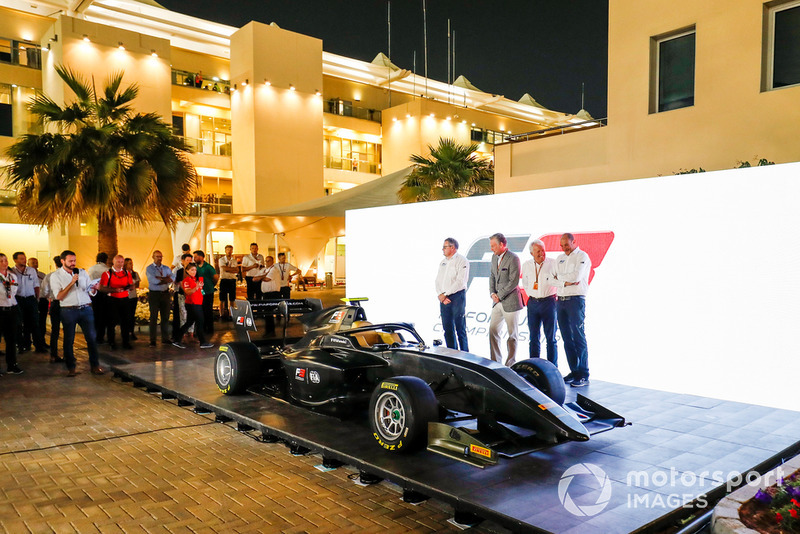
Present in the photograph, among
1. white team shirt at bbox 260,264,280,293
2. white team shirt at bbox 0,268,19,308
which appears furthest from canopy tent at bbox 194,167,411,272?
white team shirt at bbox 0,268,19,308

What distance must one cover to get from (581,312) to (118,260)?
7.83 metres

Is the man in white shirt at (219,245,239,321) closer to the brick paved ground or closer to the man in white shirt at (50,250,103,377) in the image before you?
the man in white shirt at (50,250,103,377)

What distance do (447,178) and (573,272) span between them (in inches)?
405

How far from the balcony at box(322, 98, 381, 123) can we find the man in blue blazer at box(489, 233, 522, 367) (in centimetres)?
2592

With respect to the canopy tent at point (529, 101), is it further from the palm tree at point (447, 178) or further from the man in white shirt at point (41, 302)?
the man in white shirt at point (41, 302)

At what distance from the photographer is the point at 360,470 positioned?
4340 mm

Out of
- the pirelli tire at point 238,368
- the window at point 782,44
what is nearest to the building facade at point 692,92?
the window at point 782,44

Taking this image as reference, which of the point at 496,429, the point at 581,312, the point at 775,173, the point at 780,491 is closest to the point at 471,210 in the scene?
the point at 581,312

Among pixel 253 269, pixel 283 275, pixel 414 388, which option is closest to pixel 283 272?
pixel 283 275

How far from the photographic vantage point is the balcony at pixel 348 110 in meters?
32.9

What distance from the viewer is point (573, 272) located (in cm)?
724

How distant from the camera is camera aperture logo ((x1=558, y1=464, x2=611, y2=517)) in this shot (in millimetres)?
3522

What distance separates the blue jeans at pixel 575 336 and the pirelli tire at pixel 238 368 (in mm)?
3761

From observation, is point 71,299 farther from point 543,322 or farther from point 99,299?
point 543,322
